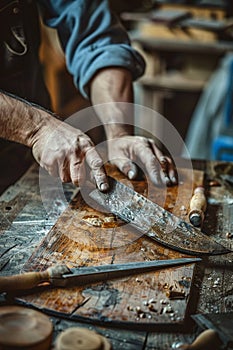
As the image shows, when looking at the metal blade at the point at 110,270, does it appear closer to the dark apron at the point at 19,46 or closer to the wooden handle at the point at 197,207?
the wooden handle at the point at 197,207

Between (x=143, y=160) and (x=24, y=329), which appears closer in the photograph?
(x=24, y=329)

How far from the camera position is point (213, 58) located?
3.63m

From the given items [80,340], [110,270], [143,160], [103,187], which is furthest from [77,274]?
[143,160]

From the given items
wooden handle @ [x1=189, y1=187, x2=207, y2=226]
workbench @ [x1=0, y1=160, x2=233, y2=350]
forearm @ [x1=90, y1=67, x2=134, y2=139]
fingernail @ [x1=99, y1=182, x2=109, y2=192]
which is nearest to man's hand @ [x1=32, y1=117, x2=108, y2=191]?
fingernail @ [x1=99, y1=182, x2=109, y2=192]

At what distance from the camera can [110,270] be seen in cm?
113

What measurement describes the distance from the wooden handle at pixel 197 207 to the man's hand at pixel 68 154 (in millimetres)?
250

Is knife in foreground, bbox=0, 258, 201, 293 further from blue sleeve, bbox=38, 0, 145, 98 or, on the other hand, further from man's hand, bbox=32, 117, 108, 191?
blue sleeve, bbox=38, 0, 145, 98

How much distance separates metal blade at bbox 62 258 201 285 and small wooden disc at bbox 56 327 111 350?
175 mm

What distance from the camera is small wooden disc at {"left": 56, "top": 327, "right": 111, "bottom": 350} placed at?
869mm

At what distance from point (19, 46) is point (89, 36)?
Result: 0.31 meters

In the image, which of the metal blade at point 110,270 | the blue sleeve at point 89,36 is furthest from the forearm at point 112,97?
the metal blade at point 110,270

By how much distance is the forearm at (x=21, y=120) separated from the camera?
56.3 inches

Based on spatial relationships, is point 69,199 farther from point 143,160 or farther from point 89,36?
point 89,36

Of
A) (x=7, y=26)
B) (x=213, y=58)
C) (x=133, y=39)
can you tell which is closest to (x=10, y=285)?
(x=7, y=26)
